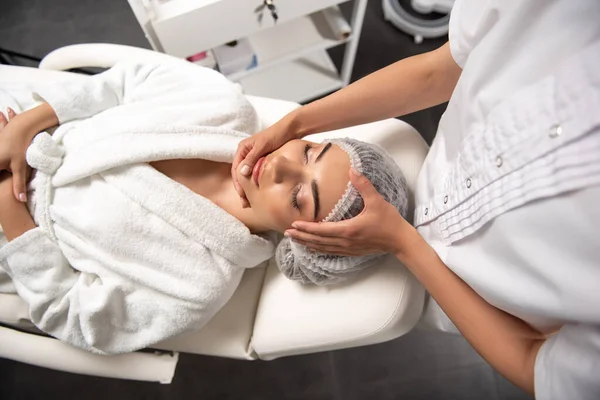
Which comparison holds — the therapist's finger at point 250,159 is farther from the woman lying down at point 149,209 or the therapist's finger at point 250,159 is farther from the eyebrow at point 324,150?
the eyebrow at point 324,150

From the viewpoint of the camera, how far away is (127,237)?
90 centimetres

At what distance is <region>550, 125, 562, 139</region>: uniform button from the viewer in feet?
1.55

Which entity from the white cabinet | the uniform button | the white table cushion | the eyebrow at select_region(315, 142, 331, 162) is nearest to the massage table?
the white table cushion

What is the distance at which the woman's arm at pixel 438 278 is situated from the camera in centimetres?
61

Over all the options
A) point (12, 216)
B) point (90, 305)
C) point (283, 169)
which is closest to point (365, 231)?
point (283, 169)

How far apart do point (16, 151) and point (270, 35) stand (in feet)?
3.01

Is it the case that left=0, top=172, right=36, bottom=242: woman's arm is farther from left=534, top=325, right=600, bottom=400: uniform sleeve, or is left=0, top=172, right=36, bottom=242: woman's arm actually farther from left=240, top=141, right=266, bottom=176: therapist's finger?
left=534, top=325, right=600, bottom=400: uniform sleeve

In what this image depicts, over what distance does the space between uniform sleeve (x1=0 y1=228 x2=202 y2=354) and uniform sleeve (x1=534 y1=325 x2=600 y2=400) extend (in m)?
0.66

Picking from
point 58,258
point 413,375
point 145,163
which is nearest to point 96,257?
point 58,258

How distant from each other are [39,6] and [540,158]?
2.44 metres

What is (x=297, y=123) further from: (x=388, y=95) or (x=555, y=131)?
(x=555, y=131)

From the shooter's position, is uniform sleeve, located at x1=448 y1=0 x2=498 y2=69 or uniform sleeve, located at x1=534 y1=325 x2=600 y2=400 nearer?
uniform sleeve, located at x1=534 y1=325 x2=600 y2=400

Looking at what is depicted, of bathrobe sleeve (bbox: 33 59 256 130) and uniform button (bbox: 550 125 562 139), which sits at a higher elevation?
bathrobe sleeve (bbox: 33 59 256 130)

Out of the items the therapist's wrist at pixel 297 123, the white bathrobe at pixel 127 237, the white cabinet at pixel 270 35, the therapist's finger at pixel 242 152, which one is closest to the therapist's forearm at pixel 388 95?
the therapist's wrist at pixel 297 123
